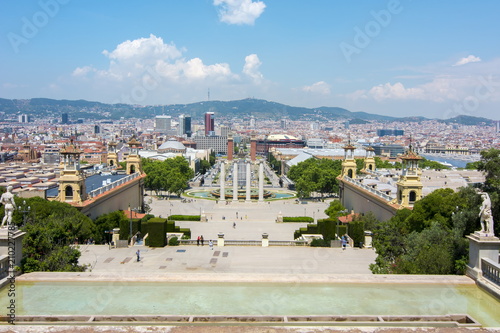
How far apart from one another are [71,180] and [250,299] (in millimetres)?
27941

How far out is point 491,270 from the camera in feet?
40.8

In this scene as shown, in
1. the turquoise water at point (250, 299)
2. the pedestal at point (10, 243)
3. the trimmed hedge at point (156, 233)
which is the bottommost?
the trimmed hedge at point (156, 233)

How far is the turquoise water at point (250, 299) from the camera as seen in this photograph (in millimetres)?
11117

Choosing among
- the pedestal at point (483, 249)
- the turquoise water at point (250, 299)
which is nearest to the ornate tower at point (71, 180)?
the turquoise water at point (250, 299)

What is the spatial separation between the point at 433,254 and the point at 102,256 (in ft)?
67.5

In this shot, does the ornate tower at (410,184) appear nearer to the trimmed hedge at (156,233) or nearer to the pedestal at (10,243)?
the trimmed hedge at (156,233)

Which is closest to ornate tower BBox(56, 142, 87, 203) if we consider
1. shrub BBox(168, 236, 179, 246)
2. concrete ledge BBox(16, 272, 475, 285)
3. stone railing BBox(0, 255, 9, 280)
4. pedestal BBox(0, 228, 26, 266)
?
shrub BBox(168, 236, 179, 246)

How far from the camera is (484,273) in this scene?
12766 mm

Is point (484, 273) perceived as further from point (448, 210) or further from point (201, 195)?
point (201, 195)

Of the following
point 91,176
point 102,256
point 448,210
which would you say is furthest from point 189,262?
point 91,176

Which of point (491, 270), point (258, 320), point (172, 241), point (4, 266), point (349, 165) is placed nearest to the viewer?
point (258, 320)

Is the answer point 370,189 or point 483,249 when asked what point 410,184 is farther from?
point 483,249

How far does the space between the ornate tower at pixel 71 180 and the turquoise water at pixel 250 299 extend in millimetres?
24626

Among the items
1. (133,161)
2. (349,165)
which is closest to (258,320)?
(349,165)
